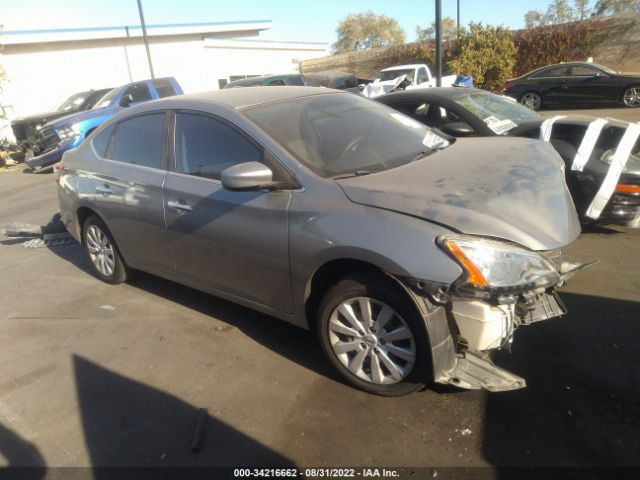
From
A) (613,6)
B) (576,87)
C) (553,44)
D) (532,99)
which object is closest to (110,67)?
(532,99)

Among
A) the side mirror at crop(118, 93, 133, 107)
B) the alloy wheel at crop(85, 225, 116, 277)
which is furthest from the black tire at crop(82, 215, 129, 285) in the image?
the side mirror at crop(118, 93, 133, 107)

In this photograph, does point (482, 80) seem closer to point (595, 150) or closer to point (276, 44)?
point (276, 44)

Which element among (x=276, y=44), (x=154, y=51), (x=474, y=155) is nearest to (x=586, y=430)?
(x=474, y=155)

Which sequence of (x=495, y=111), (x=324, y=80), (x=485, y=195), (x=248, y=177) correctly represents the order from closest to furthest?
(x=485, y=195) < (x=248, y=177) < (x=495, y=111) < (x=324, y=80)

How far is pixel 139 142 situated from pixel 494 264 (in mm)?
3047

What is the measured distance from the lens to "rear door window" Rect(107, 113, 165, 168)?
3936mm

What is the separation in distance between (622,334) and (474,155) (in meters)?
1.51

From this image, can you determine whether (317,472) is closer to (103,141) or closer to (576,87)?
(103,141)

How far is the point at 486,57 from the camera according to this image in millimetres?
19000

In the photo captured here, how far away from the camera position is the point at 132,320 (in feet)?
13.7

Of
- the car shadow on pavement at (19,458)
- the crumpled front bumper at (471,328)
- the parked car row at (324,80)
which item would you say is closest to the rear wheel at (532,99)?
the parked car row at (324,80)

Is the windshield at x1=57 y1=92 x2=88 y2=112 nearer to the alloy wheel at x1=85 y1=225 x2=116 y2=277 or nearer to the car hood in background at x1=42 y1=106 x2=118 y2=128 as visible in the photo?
the car hood in background at x1=42 y1=106 x2=118 y2=128

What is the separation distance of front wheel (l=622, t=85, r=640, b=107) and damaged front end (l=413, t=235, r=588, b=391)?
45.2 feet

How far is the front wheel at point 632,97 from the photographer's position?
13.6 metres
